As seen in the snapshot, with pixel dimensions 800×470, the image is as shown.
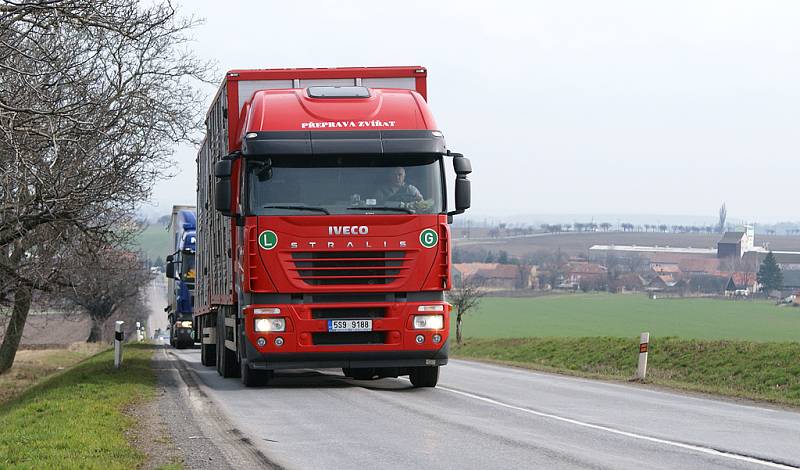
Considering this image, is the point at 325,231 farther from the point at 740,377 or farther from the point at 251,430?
the point at 740,377

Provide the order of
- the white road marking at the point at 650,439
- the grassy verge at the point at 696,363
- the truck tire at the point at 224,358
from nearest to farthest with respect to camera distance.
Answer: the white road marking at the point at 650,439
the truck tire at the point at 224,358
the grassy verge at the point at 696,363

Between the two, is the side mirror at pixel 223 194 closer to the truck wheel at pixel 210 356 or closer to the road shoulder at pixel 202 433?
the road shoulder at pixel 202 433

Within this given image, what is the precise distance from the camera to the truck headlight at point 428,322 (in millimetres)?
15492

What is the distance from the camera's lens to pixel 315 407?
1372 cm

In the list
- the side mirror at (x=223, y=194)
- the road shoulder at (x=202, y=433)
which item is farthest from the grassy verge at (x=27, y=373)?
the side mirror at (x=223, y=194)

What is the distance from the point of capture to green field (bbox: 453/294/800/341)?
62.0m

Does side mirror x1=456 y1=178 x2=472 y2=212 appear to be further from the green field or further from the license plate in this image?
the green field

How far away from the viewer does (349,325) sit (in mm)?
15406

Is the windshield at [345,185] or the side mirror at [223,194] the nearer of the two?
the windshield at [345,185]

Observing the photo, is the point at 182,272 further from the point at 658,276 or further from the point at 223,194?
the point at 658,276

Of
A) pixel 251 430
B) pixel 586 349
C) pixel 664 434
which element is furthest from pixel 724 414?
pixel 586 349

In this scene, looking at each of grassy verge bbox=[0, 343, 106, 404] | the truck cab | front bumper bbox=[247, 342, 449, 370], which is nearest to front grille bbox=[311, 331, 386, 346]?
front bumper bbox=[247, 342, 449, 370]

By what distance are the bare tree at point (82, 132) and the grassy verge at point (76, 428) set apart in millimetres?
2965

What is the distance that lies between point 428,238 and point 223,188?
9.25 feet
